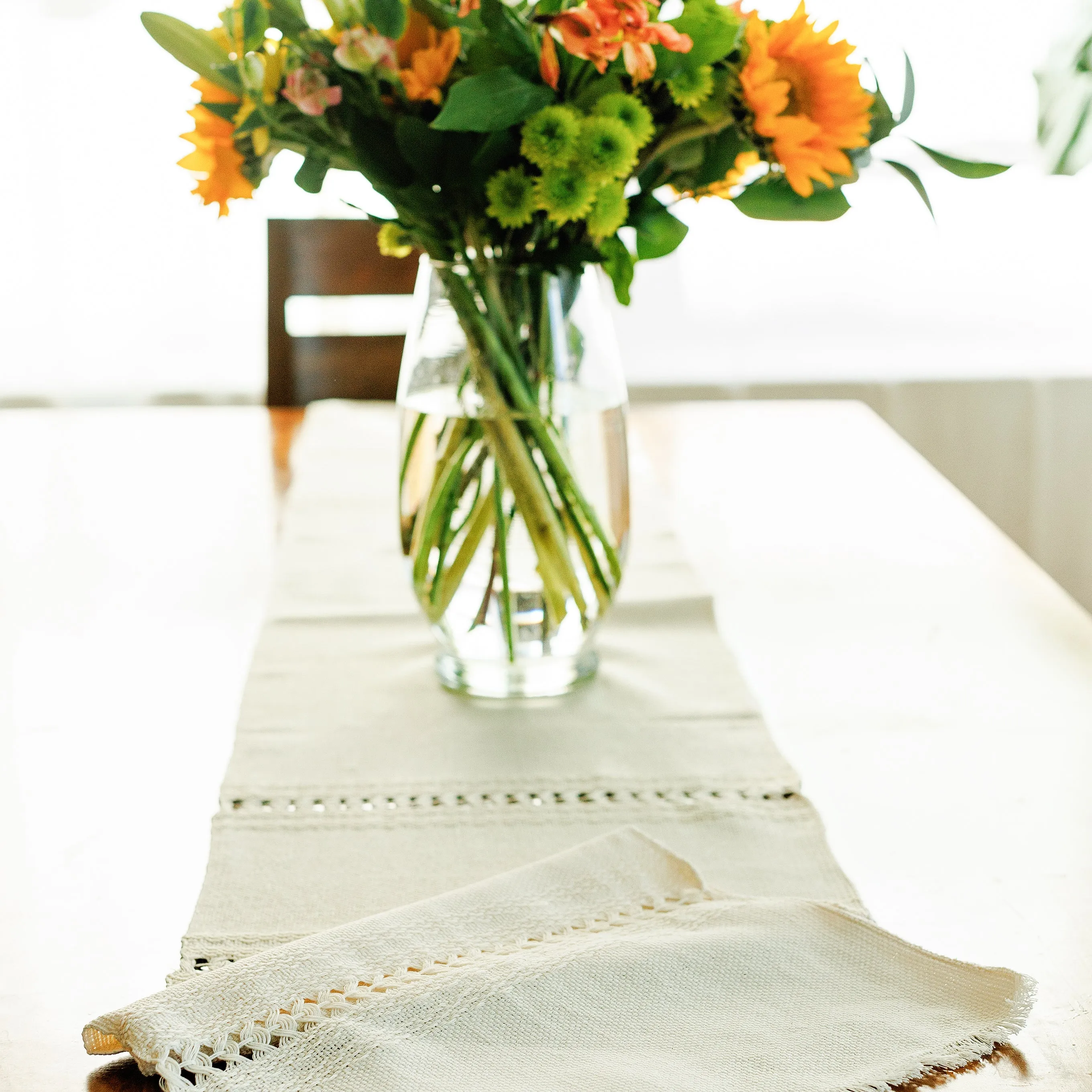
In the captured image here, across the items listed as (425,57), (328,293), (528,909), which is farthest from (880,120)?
(328,293)

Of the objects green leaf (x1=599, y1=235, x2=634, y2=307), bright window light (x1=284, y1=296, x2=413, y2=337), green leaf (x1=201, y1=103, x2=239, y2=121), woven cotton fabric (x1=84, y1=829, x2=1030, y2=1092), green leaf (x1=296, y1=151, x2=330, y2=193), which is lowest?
woven cotton fabric (x1=84, y1=829, x2=1030, y2=1092)

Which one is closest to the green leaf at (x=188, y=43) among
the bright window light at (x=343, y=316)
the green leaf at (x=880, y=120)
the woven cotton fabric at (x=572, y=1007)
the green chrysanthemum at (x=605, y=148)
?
the green chrysanthemum at (x=605, y=148)

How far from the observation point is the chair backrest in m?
1.80

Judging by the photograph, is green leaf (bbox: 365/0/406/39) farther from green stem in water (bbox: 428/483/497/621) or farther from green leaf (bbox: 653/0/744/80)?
green stem in water (bbox: 428/483/497/621)

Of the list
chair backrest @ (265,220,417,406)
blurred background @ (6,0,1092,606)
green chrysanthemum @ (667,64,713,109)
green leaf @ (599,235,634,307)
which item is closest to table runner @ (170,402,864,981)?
green leaf @ (599,235,634,307)

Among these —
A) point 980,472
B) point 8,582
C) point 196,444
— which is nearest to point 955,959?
point 8,582

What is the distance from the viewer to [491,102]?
703 millimetres

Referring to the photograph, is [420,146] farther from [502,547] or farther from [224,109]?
[502,547]

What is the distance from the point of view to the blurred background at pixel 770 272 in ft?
7.44

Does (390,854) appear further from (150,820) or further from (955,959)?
(955,959)

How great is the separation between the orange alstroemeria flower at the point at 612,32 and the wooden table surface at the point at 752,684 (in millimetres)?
409

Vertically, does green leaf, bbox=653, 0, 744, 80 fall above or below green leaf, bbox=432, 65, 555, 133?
above

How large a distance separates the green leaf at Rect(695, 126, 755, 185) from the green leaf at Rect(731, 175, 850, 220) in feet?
0.06

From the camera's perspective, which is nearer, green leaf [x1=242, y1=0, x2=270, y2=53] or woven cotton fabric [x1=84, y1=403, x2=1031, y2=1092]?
woven cotton fabric [x1=84, y1=403, x2=1031, y2=1092]
